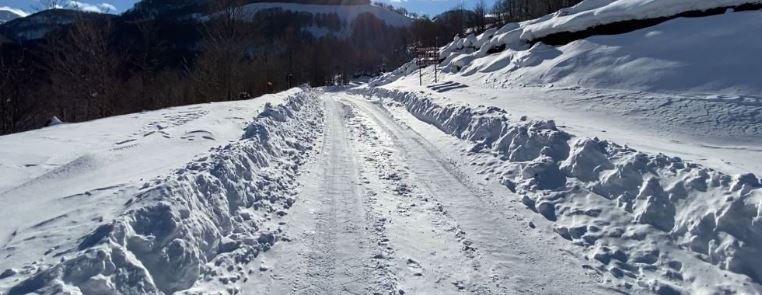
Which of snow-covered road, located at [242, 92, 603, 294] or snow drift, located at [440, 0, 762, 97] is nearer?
snow-covered road, located at [242, 92, 603, 294]

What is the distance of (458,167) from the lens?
9.45m

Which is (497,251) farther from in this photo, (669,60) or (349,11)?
(349,11)

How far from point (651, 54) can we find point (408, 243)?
59.6 ft

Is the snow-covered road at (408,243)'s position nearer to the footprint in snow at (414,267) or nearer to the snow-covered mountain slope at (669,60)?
the footprint in snow at (414,267)

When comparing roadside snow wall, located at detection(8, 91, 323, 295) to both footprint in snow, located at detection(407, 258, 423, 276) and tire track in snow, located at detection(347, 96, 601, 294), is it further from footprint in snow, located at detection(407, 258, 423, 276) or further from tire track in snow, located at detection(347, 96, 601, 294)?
tire track in snow, located at detection(347, 96, 601, 294)

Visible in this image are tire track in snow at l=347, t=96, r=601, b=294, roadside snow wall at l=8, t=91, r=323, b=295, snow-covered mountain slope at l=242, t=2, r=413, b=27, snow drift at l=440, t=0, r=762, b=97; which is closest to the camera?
roadside snow wall at l=8, t=91, r=323, b=295

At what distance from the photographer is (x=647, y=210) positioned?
5.77 meters

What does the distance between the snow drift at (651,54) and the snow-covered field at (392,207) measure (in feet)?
8.36

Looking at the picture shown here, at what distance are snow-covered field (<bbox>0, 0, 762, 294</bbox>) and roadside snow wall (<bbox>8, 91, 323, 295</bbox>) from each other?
2cm

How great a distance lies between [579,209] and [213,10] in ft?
103

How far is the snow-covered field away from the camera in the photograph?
4.46 meters

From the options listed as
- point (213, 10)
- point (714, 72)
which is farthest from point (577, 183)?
point (213, 10)

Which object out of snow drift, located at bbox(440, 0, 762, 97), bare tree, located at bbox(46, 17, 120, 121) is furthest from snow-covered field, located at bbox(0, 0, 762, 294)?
bare tree, located at bbox(46, 17, 120, 121)

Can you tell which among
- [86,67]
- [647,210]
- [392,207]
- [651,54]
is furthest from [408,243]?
[86,67]
